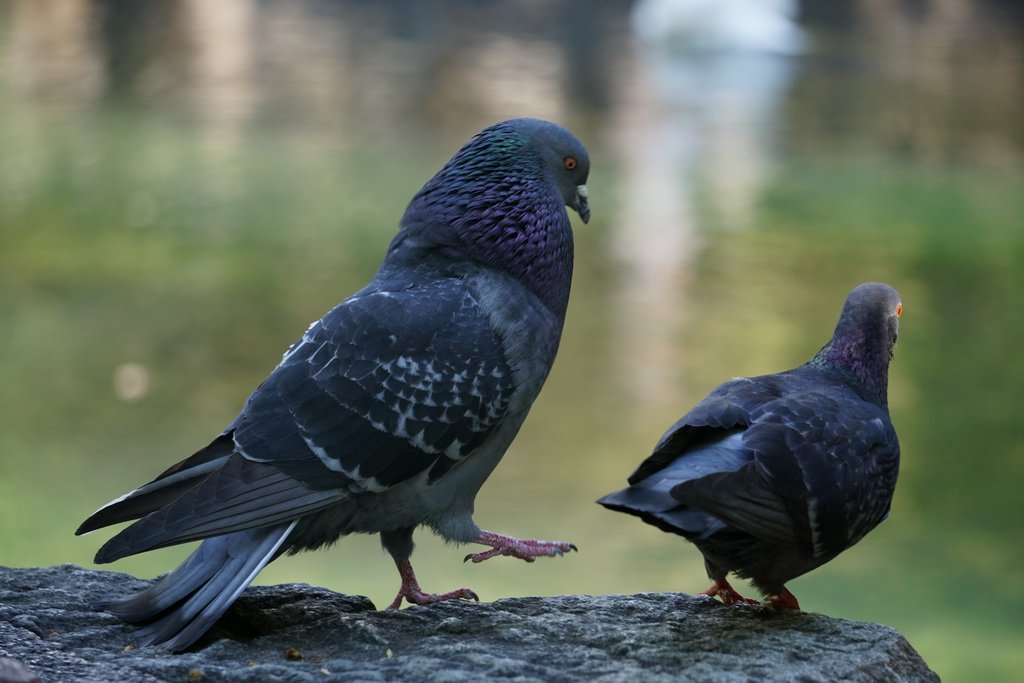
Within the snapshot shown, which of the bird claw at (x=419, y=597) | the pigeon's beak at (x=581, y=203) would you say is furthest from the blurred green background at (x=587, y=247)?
the pigeon's beak at (x=581, y=203)

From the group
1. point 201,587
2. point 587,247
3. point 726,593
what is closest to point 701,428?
point 726,593

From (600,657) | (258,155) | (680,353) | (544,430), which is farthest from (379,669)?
(258,155)

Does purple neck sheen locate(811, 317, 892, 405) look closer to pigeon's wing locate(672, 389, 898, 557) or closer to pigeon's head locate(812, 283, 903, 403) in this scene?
pigeon's head locate(812, 283, 903, 403)

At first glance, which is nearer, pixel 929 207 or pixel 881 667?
pixel 881 667

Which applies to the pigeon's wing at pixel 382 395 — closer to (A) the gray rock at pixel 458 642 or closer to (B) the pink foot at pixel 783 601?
(A) the gray rock at pixel 458 642

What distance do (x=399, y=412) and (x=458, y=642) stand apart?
0.62 m

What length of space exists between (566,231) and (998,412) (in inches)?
195

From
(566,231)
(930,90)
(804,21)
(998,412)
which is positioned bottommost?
(566,231)

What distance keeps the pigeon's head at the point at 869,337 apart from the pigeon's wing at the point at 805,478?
0.66 feet

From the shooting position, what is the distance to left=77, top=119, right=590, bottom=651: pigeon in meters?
3.26

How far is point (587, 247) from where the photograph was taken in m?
10.2

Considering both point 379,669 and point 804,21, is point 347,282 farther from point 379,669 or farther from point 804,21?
point 804,21

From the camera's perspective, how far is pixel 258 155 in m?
12.4

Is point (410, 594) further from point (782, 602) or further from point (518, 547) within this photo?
point (782, 602)
